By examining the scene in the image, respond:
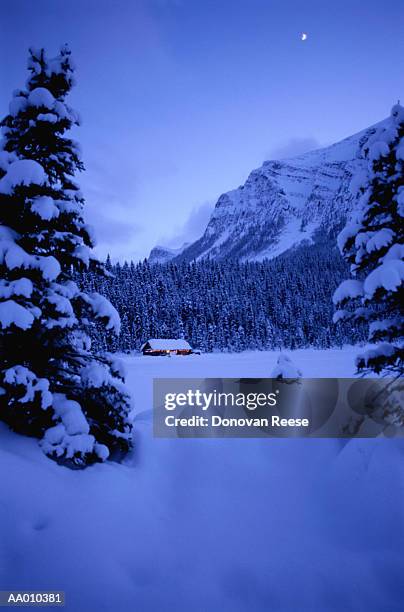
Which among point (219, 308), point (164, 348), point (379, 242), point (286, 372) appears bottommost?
point (164, 348)

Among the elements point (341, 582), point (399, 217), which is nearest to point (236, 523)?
point (341, 582)

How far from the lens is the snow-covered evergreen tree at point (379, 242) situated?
22.2 ft

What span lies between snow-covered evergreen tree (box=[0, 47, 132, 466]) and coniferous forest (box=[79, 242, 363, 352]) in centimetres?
5895

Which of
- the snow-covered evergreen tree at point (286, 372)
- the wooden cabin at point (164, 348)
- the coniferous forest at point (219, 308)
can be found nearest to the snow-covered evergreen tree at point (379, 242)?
the snow-covered evergreen tree at point (286, 372)

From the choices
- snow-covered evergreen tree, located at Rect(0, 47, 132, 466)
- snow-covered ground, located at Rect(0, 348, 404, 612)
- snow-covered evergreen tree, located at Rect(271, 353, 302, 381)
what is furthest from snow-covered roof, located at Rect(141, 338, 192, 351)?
snow-covered evergreen tree, located at Rect(0, 47, 132, 466)

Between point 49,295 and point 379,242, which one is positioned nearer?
point 49,295

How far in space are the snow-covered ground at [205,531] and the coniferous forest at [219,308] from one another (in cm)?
5953

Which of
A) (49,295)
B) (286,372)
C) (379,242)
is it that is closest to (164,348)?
(286,372)

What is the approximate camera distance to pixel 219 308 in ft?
287

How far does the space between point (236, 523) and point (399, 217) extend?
640 centimetres

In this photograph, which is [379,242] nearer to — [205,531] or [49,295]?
[205,531]

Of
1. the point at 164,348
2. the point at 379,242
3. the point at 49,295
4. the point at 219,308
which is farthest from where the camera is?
the point at 219,308

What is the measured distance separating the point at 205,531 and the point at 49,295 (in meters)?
4.80

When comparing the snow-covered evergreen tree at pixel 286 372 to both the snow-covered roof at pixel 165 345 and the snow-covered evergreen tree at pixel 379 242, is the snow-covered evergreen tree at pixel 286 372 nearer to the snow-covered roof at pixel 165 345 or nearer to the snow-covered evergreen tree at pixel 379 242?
the snow-covered evergreen tree at pixel 379 242
